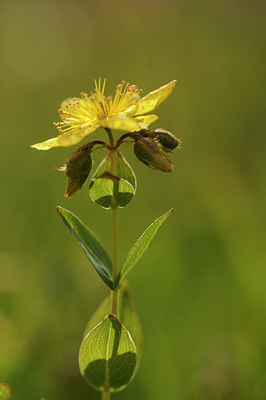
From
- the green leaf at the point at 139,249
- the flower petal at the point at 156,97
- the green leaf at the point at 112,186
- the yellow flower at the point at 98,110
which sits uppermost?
the yellow flower at the point at 98,110

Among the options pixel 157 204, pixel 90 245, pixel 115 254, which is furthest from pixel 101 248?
pixel 157 204

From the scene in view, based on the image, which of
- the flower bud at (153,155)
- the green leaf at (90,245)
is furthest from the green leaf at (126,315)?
the flower bud at (153,155)

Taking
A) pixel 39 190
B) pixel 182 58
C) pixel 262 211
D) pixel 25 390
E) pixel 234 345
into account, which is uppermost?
pixel 182 58

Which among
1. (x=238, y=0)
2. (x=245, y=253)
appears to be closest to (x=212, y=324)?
(x=245, y=253)

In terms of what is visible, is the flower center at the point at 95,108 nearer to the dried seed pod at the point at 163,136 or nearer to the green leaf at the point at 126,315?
the dried seed pod at the point at 163,136

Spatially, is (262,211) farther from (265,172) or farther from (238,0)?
(238,0)
